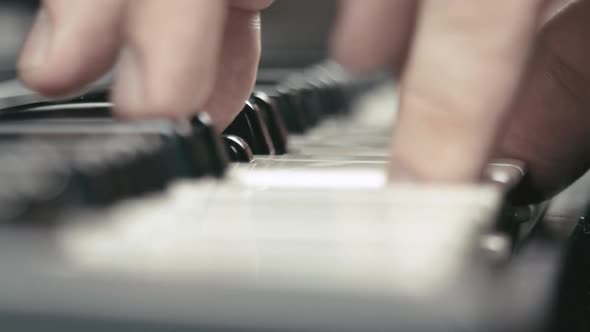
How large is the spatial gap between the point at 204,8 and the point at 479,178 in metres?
0.17

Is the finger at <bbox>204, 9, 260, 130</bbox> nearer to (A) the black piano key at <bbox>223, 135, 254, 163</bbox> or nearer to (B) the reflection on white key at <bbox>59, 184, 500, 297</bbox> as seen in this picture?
(A) the black piano key at <bbox>223, 135, 254, 163</bbox>

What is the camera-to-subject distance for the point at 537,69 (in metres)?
0.76

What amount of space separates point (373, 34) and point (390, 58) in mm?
21

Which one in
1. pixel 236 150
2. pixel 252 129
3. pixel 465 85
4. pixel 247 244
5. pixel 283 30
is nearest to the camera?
pixel 247 244

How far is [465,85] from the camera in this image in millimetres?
480

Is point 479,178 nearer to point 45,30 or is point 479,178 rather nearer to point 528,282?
point 528,282

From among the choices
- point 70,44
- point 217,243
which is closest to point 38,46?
point 70,44

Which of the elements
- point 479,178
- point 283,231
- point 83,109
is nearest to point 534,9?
point 479,178

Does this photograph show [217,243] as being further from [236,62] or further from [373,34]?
[236,62]

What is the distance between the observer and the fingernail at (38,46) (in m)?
0.53

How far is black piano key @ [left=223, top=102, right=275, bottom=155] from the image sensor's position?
75cm

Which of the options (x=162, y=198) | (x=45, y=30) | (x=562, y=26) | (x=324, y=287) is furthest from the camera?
(x=562, y=26)

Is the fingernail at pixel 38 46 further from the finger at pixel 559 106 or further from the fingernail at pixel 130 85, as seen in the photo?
the finger at pixel 559 106

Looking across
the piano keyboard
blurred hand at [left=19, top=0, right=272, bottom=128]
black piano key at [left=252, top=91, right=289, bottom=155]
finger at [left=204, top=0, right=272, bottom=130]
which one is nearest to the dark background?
black piano key at [left=252, top=91, right=289, bottom=155]
